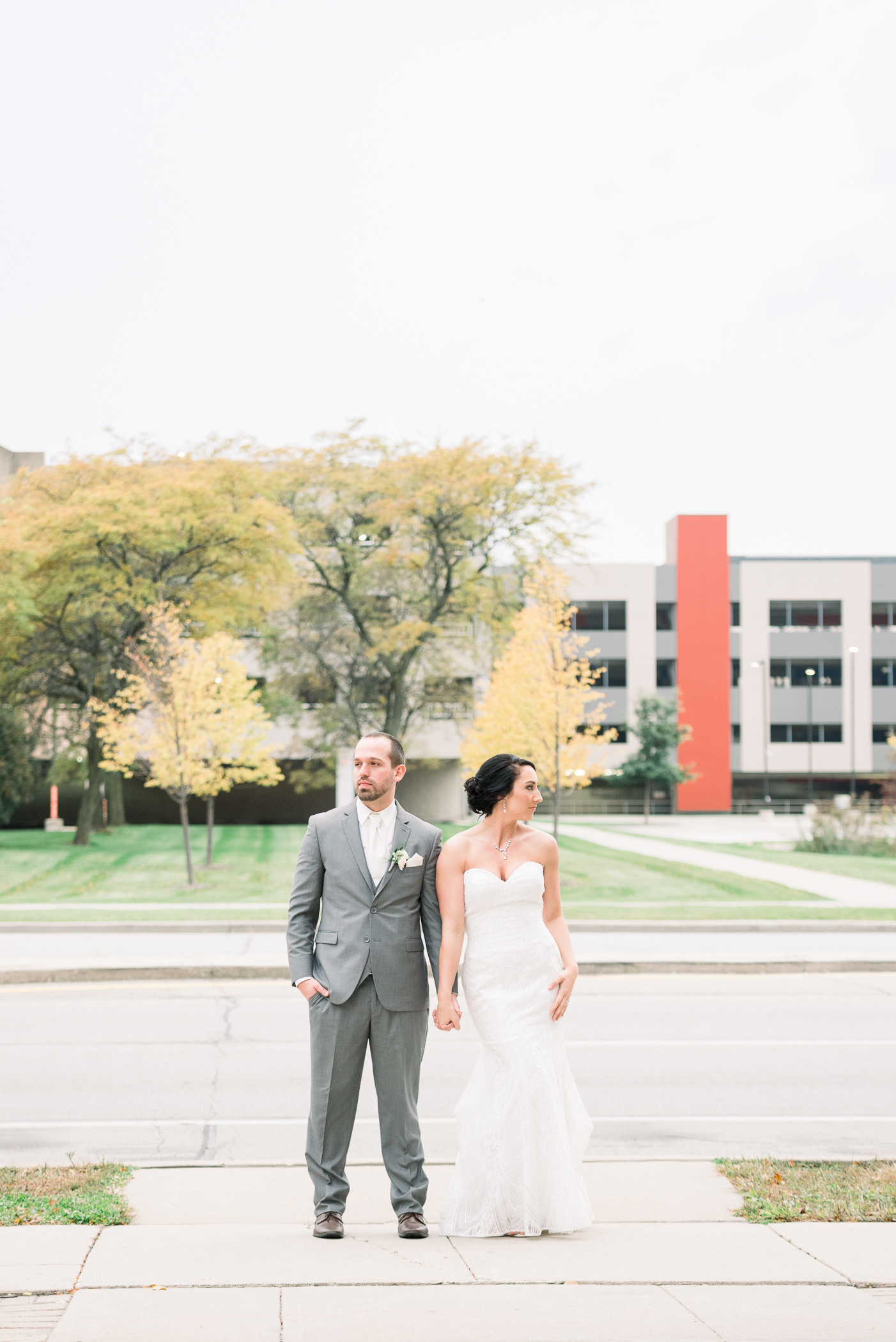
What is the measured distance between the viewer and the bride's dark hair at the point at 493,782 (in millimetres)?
5250

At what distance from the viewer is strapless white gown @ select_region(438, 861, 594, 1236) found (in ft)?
16.2

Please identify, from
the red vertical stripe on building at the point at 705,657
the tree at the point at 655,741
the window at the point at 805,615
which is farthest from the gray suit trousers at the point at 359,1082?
the window at the point at 805,615

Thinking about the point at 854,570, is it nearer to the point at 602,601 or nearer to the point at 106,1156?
the point at 602,601

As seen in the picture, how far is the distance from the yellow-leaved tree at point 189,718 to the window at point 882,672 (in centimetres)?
5970

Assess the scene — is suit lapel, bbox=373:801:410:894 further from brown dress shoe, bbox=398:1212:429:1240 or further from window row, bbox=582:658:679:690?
window row, bbox=582:658:679:690

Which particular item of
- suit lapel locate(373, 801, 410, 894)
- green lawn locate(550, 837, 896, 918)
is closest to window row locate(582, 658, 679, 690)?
green lawn locate(550, 837, 896, 918)

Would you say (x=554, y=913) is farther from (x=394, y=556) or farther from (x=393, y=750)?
(x=394, y=556)

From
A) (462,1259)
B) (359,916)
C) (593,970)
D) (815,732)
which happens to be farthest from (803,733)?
(462,1259)

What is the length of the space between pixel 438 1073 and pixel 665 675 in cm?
7159

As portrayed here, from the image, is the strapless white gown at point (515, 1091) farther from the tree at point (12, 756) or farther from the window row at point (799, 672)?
the window row at point (799, 672)

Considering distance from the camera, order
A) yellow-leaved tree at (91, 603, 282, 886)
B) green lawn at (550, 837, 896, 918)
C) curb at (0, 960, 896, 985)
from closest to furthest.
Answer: curb at (0, 960, 896, 985) → green lawn at (550, 837, 896, 918) → yellow-leaved tree at (91, 603, 282, 886)

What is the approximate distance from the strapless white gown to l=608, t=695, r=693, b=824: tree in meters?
63.2

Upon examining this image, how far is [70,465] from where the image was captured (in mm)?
35688

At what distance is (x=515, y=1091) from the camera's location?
16.5 feet
